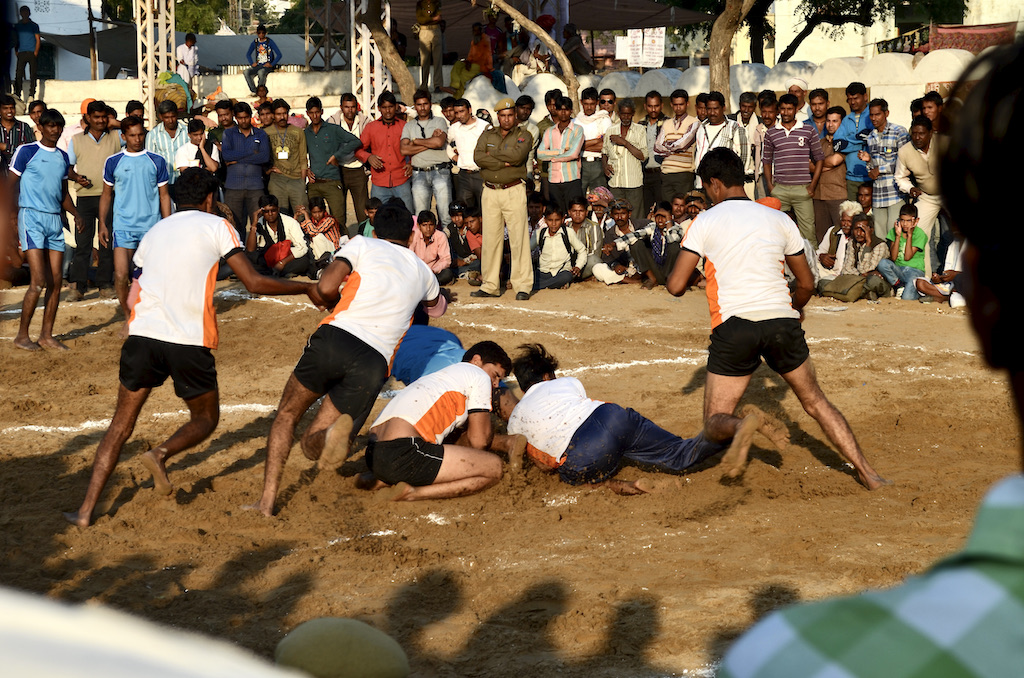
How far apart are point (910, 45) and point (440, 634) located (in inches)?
1422

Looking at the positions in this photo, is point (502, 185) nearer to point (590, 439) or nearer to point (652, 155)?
point (652, 155)

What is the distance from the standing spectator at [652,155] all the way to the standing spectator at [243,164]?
5.00m

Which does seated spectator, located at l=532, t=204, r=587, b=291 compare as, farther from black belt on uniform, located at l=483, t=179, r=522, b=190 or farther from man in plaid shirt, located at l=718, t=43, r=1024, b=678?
man in plaid shirt, located at l=718, t=43, r=1024, b=678

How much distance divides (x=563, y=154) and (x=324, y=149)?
10.9 ft

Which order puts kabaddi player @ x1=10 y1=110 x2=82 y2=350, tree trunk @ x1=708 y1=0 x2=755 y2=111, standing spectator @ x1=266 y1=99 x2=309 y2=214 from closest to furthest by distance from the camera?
kabaddi player @ x1=10 y1=110 x2=82 y2=350 → standing spectator @ x1=266 y1=99 x2=309 y2=214 → tree trunk @ x1=708 y1=0 x2=755 y2=111

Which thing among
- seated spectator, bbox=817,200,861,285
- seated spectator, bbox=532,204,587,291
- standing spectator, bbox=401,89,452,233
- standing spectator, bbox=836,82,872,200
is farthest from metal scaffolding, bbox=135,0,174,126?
seated spectator, bbox=817,200,861,285

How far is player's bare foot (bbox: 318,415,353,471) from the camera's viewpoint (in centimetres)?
589

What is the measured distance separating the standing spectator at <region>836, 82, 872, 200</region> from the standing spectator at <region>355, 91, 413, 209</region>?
5431 millimetres

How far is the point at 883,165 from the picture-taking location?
12273mm

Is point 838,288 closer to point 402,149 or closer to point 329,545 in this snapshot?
point 402,149

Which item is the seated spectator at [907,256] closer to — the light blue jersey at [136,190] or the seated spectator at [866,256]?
the seated spectator at [866,256]

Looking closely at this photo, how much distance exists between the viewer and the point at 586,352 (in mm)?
10000

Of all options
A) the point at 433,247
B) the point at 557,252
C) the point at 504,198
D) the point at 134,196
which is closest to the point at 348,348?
the point at 134,196

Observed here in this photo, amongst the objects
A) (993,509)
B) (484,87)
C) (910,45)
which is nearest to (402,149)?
(484,87)
